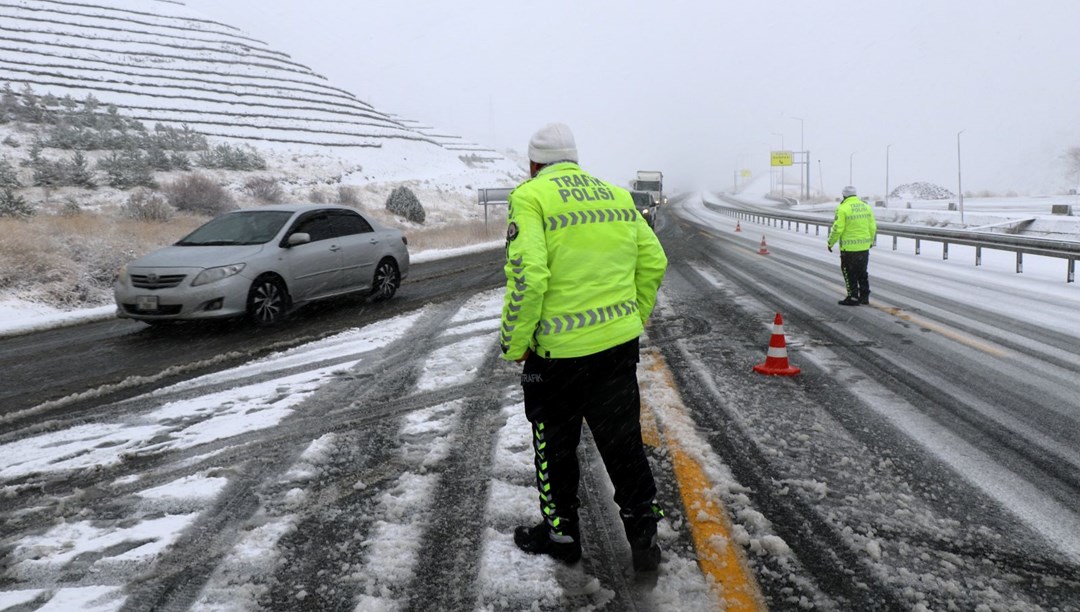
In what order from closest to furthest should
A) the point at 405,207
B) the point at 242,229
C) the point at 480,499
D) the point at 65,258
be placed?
the point at 480,499 → the point at 242,229 → the point at 65,258 → the point at 405,207

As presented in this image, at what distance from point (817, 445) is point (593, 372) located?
215 centimetres

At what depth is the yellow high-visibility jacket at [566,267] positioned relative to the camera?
2896mm

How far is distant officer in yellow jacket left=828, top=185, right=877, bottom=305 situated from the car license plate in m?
9.15

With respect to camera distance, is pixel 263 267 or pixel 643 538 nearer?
pixel 643 538

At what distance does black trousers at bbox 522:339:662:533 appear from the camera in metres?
3.05

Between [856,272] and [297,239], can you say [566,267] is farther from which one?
[856,272]

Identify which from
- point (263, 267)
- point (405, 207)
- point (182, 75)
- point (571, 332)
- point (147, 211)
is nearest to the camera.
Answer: point (571, 332)

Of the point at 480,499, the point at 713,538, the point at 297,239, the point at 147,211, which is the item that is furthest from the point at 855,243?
the point at 147,211

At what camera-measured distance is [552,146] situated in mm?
3143

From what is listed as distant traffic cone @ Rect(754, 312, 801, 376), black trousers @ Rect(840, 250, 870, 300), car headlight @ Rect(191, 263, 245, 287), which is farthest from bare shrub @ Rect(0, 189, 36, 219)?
distant traffic cone @ Rect(754, 312, 801, 376)

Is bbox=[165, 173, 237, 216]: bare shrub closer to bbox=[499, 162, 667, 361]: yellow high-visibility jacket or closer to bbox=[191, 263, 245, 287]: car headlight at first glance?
bbox=[191, 263, 245, 287]: car headlight

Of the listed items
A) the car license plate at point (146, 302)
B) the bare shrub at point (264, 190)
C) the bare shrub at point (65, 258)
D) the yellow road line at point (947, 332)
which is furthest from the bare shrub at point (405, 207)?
the yellow road line at point (947, 332)

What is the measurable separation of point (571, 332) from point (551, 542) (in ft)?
3.05

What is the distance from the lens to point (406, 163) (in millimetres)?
66875
